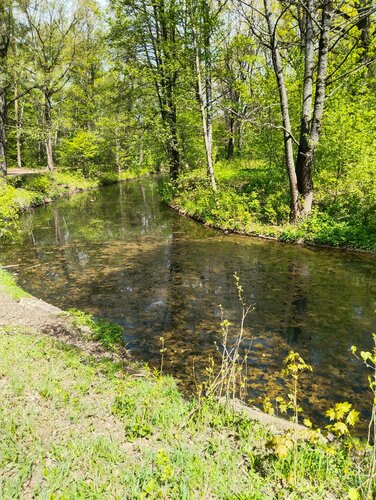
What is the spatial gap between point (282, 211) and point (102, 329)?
10.4 meters

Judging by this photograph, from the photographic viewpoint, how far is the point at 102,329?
290 inches

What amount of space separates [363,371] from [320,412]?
1531 mm

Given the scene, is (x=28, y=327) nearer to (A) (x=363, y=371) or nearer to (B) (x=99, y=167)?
(A) (x=363, y=371)

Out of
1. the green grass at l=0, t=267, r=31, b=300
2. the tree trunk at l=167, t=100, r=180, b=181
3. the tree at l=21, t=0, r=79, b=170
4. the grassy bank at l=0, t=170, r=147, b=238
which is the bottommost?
the green grass at l=0, t=267, r=31, b=300

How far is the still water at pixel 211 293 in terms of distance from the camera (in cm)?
643

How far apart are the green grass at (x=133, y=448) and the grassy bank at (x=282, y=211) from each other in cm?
1024

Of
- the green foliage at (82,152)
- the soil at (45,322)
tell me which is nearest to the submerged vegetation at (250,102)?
the green foliage at (82,152)

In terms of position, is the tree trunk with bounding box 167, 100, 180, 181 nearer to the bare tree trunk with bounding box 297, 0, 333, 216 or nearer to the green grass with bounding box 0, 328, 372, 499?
the bare tree trunk with bounding box 297, 0, 333, 216

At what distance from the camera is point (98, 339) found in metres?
6.98

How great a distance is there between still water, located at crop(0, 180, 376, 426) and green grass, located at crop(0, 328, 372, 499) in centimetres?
156

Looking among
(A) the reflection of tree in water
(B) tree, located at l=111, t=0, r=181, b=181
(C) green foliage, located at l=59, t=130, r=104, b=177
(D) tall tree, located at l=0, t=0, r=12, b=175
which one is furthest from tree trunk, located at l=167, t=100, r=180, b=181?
(A) the reflection of tree in water

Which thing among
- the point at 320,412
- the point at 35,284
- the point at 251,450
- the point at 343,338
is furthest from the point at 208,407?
the point at 35,284

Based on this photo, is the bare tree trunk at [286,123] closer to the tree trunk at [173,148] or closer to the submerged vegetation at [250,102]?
the submerged vegetation at [250,102]

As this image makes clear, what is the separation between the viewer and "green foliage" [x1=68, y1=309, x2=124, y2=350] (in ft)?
22.6
